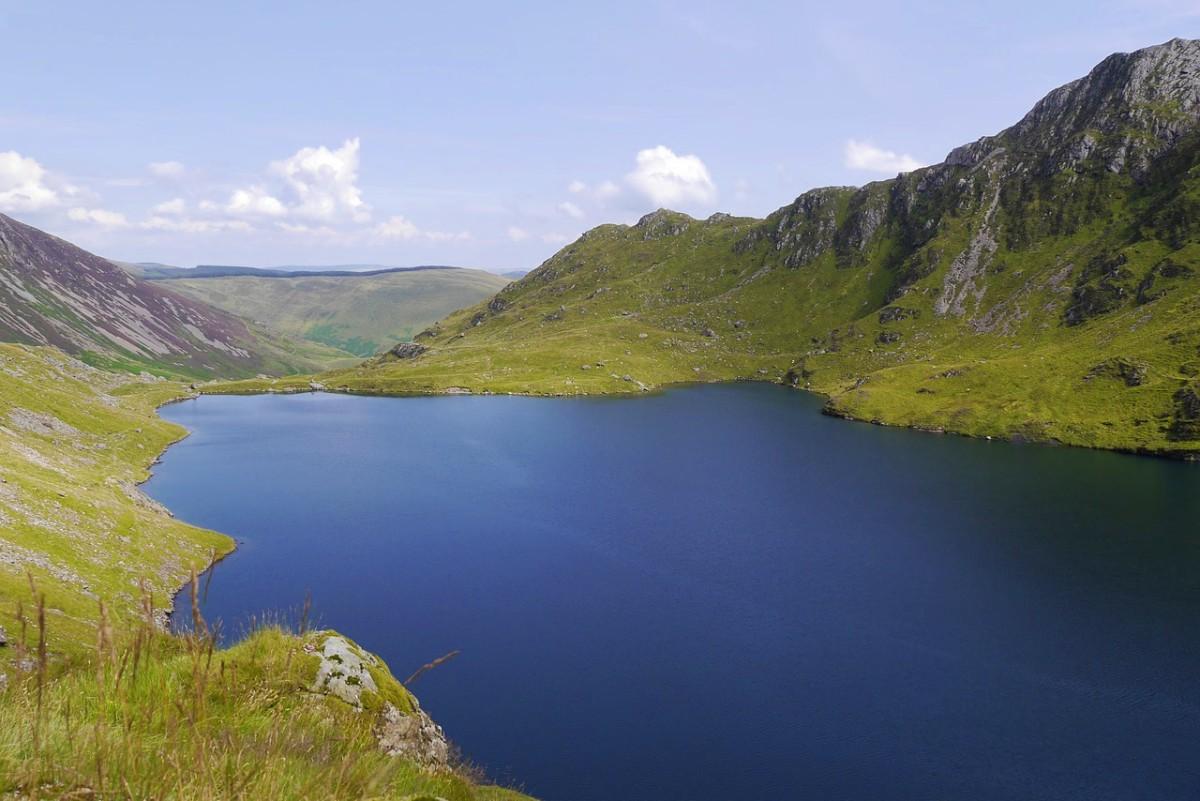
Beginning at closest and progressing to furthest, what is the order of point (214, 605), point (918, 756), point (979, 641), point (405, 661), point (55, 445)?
point (918, 756), point (405, 661), point (979, 641), point (214, 605), point (55, 445)

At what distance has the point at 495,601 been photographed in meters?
68.5

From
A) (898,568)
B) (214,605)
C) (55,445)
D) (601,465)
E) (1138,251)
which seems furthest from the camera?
(1138,251)

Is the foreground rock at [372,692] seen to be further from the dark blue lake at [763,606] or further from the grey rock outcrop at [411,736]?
the dark blue lake at [763,606]

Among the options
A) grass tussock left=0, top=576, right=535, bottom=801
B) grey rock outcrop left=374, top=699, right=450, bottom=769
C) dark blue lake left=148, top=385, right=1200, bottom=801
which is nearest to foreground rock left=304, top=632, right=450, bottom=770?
grey rock outcrop left=374, top=699, right=450, bottom=769

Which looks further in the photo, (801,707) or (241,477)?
(241,477)

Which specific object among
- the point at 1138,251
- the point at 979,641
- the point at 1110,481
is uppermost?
the point at 1138,251

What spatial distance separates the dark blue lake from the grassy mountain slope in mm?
12638

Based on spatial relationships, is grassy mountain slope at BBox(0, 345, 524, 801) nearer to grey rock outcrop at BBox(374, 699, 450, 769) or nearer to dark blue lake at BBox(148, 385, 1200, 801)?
grey rock outcrop at BBox(374, 699, 450, 769)

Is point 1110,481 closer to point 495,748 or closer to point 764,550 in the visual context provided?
point 764,550

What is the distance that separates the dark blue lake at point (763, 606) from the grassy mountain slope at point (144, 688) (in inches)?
498

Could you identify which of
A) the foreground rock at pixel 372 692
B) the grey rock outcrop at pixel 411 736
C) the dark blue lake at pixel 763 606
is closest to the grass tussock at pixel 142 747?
the grey rock outcrop at pixel 411 736

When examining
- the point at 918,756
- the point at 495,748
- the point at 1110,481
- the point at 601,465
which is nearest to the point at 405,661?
the point at 495,748

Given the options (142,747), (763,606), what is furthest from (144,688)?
(763,606)

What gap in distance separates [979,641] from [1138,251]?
198 m
